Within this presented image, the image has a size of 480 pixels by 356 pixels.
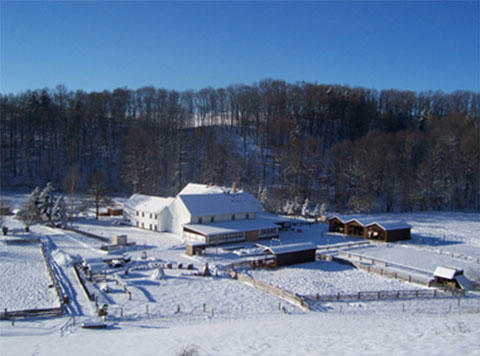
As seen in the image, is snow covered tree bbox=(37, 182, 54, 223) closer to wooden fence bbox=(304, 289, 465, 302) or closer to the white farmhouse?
the white farmhouse

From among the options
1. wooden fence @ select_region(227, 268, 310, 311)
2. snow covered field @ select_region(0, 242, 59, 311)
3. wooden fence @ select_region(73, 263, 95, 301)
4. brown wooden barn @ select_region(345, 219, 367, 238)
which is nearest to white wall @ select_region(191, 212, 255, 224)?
brown wooden barn @ select_region(345, 219, 367, 238)

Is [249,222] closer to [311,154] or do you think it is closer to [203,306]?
[203,306]

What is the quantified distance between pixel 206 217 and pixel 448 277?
2142 cm

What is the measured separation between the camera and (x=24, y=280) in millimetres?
22859

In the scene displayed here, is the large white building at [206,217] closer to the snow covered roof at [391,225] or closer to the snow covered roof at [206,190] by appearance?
the snow covered roof at [206,190]

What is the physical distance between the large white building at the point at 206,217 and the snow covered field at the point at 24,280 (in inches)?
463

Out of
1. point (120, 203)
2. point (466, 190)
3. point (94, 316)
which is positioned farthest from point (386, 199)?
point (94, 316)

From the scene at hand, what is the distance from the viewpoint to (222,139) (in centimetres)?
7644

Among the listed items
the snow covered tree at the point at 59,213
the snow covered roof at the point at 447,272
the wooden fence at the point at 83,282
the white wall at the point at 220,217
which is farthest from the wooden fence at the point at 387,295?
the snow covered tree at the point at 59,213

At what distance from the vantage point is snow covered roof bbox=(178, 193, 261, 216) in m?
37.3

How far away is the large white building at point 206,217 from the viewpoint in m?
34.8

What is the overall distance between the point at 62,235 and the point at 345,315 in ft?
92.9

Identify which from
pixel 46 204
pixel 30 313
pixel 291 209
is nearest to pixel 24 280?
pixel 30 313

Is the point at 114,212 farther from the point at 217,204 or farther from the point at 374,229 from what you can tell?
the point at 374,229
